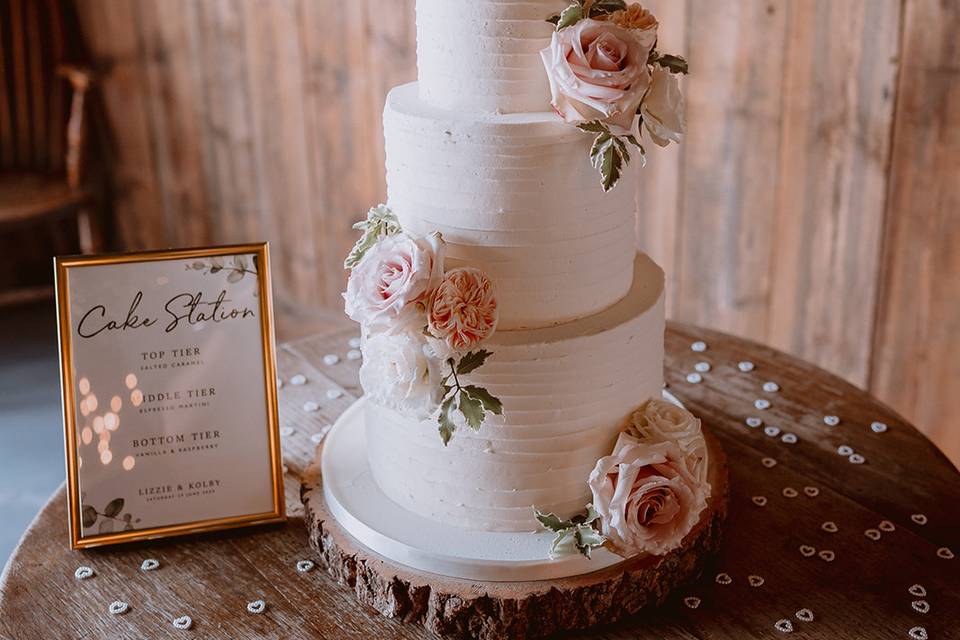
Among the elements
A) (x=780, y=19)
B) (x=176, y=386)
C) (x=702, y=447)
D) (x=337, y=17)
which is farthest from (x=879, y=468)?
(x=337, y=17)

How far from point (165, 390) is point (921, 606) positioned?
847 mm

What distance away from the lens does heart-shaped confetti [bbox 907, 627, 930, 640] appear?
106 centimetres

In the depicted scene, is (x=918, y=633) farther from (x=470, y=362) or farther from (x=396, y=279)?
(x=396, y=279)

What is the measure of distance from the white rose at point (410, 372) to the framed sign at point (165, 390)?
0.68ft

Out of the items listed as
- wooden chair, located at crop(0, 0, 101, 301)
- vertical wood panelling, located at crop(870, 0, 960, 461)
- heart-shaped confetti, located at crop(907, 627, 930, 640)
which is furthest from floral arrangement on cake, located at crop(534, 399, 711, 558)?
wooden chair, located at crop(0, 0, 101, 301)

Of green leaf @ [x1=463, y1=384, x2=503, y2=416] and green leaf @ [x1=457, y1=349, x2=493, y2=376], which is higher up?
green leaf @ [x1=457, y1=349, x2=493, y2=376]

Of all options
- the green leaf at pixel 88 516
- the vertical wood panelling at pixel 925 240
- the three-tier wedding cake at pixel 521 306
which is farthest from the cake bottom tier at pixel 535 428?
the vertical wood panelling at pixel 925 240

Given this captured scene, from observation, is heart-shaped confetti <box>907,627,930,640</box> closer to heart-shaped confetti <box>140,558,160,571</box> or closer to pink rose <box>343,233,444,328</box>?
pink rose <box>343,233,444,328</box>

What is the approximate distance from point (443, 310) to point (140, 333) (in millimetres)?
381

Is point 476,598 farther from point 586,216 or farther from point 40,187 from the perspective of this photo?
point 40,187

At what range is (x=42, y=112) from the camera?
315 centimetres

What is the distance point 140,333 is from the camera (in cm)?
119

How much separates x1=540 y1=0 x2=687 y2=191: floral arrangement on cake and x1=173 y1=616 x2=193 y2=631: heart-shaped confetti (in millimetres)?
612

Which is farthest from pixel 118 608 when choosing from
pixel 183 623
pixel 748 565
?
pixel 748 565
